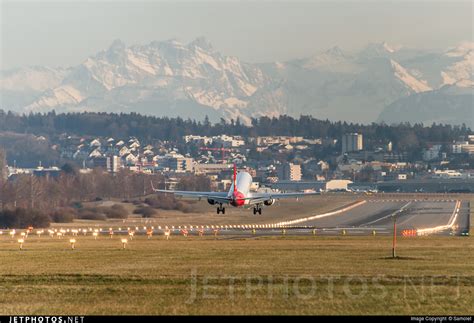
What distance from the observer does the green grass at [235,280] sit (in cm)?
4416

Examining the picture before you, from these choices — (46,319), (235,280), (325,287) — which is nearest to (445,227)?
(235,280)

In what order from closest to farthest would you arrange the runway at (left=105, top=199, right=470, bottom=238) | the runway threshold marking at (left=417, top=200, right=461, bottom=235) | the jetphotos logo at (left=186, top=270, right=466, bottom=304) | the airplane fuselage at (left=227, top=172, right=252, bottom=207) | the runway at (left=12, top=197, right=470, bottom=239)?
the jetphotos logo at (left=186, top=270, right=466, bottom=304) → the airplane fuselage at (left=227, top=172, right=252, bottom=207) → the runway at (left=12, top=197, right=470, bottom=239) → the runway at (left=105, top=199, right=470, bottom=238) → the runway threshold marking at (left=417, top=200, right=461, bottom=235)

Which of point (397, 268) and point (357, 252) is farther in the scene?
point (357, 252)

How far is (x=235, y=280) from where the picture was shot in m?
53.2

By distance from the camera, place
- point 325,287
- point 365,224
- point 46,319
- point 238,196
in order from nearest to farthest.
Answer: point 46,319 < point 325,287 < point 238,196 < point 365,224

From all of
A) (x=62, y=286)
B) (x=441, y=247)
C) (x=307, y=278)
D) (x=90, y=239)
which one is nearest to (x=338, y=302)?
(x=307, y=278)

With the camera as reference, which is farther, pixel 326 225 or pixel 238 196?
pixel 326 225

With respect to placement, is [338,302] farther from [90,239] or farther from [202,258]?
[90,239]

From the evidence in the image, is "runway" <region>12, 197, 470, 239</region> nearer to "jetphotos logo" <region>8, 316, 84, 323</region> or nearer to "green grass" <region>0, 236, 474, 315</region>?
"green grass" <region>0, 236, 474, 315</region>

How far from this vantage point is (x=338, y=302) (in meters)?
44.9

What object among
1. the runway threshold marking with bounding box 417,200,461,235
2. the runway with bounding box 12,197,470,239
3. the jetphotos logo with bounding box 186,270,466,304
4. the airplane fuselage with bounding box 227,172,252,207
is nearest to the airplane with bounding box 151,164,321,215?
the airplane fuselage with bounding box 227,172,252,207

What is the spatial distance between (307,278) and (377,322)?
45.4ft

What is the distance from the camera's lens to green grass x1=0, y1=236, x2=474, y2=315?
44156 mm

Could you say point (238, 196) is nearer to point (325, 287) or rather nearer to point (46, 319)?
point (325, 287)
